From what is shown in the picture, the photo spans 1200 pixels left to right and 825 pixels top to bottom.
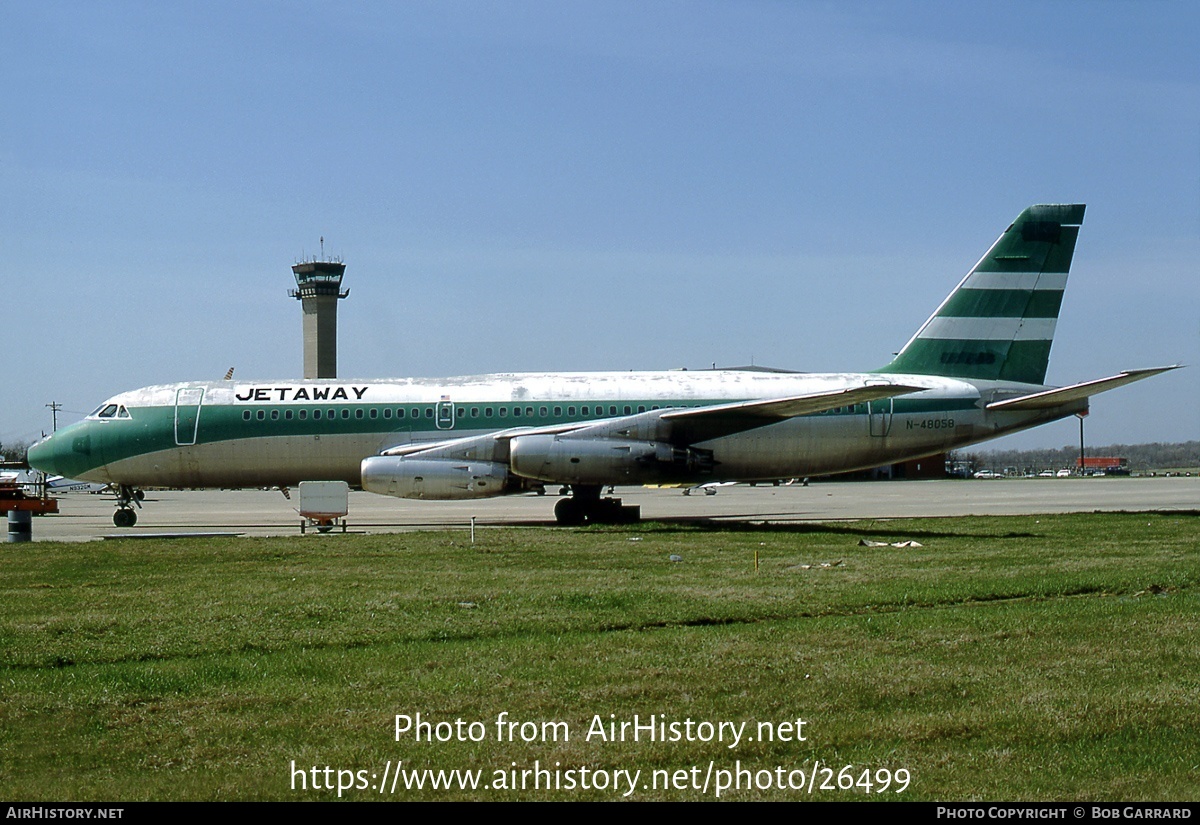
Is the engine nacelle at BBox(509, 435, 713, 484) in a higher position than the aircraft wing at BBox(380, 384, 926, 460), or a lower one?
lower

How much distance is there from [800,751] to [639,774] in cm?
104

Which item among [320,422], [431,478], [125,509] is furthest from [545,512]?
[125,509]

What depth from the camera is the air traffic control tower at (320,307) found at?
116m

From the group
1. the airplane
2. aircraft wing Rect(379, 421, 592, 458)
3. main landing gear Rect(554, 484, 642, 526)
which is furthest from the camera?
the airplane

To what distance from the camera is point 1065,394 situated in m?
26.2

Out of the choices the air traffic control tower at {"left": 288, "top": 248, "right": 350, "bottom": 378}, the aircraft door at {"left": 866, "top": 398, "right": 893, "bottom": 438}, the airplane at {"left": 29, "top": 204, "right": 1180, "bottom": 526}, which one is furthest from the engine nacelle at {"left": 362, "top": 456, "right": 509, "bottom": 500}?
the air traffic control tower at {"left": 288, "top": 248, "right": 350, "bottom": 378}

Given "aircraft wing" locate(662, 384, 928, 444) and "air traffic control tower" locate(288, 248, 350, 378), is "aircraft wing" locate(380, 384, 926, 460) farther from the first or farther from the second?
"air traffic control tower" locate(288, 248, 350, 378)

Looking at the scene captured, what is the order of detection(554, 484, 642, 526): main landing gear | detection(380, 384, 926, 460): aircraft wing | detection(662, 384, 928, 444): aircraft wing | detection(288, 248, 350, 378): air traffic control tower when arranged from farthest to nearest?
1. detection(288, 248, 350, 378): air traffic control tower
2. detection(554, 484, 642, 526): main landing gear
3. detection(380, 384, 926, 460): aircraft wing
4. detection(662, 384, 928, 444): aircraft wing

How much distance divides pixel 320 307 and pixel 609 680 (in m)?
114

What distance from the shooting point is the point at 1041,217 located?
27.8m

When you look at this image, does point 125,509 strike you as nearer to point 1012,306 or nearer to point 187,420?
point 187,420

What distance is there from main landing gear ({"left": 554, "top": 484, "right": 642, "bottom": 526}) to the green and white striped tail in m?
8.78

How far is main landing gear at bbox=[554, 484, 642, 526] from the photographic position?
2645cm

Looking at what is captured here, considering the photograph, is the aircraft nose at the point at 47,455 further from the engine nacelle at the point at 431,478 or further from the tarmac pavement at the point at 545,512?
the engine nacelle at the point at 431,478
